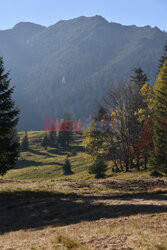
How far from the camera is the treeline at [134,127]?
34.6 metres

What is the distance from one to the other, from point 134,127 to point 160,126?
6.52 metres

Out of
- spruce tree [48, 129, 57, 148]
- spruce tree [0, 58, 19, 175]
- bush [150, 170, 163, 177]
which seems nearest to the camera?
spruce tree [0, 58, 19, 175]

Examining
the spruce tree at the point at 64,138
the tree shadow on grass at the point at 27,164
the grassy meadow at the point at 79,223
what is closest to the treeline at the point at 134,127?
the grassy meadow at the point at 79,223

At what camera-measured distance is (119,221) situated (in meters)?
10.7

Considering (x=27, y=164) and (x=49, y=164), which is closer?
(x=49, y=164)

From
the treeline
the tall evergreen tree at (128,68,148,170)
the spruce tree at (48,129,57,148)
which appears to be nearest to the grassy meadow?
the treeline

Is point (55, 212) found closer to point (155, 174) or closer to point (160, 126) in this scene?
point (160, 126)

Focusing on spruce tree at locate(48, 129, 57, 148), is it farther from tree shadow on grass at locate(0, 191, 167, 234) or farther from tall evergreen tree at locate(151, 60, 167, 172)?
tree shadow on grass at locate(0, 191, 167, 234)

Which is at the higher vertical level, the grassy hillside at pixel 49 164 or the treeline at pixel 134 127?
the treeline at pixel 134 127

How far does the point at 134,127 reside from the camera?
131 feet

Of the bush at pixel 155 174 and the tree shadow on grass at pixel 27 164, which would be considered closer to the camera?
the bush at pixel 155 174

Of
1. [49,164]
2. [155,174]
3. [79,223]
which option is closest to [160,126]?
[155,174]

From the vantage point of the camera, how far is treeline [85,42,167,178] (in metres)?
34.6

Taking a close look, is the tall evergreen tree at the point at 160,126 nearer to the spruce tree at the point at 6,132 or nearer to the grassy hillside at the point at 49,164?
the grassy hillside at the point at 49,164
